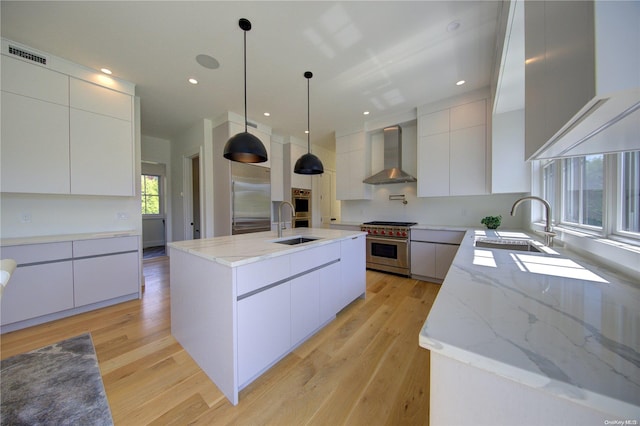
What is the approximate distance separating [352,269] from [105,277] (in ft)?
9.87

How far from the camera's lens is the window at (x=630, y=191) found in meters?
1.20

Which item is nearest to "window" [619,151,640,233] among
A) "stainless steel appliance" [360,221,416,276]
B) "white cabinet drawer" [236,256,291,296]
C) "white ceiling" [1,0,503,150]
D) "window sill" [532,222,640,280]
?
"window sill" [532,222,640,280]

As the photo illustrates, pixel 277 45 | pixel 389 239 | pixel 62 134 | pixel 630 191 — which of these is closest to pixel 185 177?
pixel 62 134

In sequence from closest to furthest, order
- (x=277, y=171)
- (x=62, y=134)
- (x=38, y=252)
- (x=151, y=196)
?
(x=38, y=252) → (x=62, y=134) → (x=277, y=171) → (x=151, y=196)

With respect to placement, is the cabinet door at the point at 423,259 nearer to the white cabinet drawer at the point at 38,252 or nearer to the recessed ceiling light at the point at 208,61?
the recessed ceiling light at the point at 208,61

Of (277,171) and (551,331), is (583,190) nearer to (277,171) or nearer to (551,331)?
(551,331)

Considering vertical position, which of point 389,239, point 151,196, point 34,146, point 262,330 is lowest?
point 262,330

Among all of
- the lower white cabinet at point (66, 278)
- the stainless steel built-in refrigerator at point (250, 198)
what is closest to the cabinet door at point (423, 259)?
the stainless steel built-in refrigerator at point (250, 198)

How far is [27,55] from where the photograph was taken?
2217 millimetres

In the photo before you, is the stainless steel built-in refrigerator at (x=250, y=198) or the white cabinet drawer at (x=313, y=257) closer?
the white cabinet drawer at (x=313, y=257)

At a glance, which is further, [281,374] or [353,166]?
[353,166]

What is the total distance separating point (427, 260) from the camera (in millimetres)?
3385

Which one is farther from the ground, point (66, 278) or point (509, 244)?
point (509, 244)

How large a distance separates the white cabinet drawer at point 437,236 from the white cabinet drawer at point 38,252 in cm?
450
